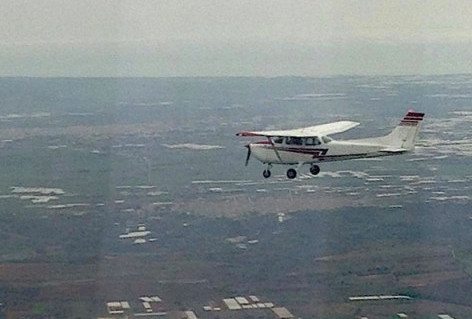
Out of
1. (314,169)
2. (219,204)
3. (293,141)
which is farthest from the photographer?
(219,204)

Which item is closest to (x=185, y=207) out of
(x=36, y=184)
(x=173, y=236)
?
(x=173, y=236)

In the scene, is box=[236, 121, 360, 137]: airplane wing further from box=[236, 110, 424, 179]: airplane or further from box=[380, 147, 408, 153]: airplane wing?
box=[380, 147, 408, 153]: airplane wing

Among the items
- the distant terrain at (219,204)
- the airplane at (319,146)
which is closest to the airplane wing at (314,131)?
the airplane at (319,146)

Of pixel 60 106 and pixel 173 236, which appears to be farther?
pixel 60 106

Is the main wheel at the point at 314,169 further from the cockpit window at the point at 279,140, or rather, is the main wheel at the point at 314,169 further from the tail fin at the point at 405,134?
the tail fin at the point at 405,134

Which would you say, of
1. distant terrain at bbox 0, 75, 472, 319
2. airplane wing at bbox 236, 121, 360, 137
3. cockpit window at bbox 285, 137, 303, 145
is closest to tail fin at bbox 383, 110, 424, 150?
airplane wing at bbox 236, 121, 360, 137

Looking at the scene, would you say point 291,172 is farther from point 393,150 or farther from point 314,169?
point 393,150

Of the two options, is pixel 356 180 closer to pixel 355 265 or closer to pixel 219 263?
pixel 355 265

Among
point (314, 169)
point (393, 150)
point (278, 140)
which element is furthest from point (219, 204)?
point (393, 150)
